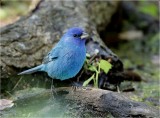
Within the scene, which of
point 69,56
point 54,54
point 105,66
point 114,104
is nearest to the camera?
point 114,104

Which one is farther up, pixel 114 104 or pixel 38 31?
pixel 38 31

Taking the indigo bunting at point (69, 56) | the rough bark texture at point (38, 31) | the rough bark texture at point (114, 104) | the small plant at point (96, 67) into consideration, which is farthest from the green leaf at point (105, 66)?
the rough bark texture at point (38, 31)

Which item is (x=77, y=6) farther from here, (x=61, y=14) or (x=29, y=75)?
(x=29, y=75)

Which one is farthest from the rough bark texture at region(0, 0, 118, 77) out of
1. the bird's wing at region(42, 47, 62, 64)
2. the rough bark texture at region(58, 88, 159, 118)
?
the rough bark texture at region(58, 88, 159, 118)

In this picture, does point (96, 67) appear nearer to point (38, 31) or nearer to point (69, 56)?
point (69, 56)

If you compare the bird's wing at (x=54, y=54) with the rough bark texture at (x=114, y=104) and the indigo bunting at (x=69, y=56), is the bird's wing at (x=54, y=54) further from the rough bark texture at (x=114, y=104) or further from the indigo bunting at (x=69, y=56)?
the rough bark texture at (x=114, y=104)

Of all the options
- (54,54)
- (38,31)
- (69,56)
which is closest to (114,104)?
(69,56)
